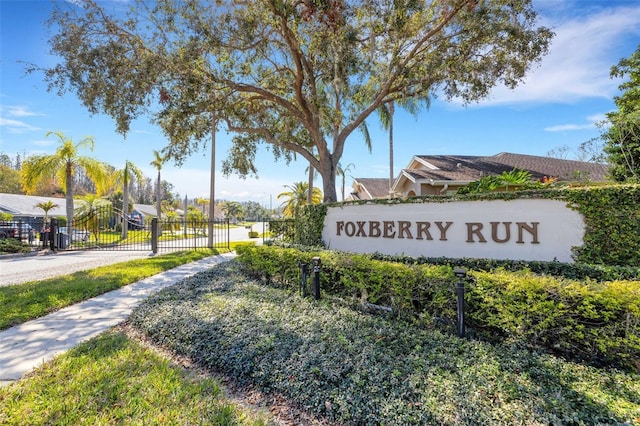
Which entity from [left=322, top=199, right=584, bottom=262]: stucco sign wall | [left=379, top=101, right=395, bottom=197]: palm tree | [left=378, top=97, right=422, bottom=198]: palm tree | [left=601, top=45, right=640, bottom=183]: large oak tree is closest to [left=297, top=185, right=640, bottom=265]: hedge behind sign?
[left=322, top=199, right=584, bottom=262]: stucco sign wall

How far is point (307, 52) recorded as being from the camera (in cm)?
1057

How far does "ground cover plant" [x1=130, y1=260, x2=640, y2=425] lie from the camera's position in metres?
2.42

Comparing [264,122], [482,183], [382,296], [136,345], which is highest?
[264,122]

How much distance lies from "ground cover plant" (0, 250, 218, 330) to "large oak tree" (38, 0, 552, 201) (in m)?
4.96

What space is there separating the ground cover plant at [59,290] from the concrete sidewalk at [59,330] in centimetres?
23

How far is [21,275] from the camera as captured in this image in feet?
28.4

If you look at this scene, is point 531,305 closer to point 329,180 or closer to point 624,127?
point 329,180

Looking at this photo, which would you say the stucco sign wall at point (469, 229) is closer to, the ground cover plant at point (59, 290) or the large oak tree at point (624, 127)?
the ground cover plant at point (59, 290)

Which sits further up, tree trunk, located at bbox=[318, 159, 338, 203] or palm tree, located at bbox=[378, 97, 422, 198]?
palm tree, located at bbox=[378, 97, 422, 198]

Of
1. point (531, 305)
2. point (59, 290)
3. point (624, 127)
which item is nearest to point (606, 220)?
point (531, 305)

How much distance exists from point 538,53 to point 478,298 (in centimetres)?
929

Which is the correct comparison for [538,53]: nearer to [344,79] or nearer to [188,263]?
[344,79]

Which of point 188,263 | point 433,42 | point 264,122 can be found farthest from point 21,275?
point 433,42

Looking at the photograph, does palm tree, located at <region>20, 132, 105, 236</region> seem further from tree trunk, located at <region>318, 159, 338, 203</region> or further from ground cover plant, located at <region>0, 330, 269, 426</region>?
ground cover plant, located at <region>0, 330, 269, 426</region>
